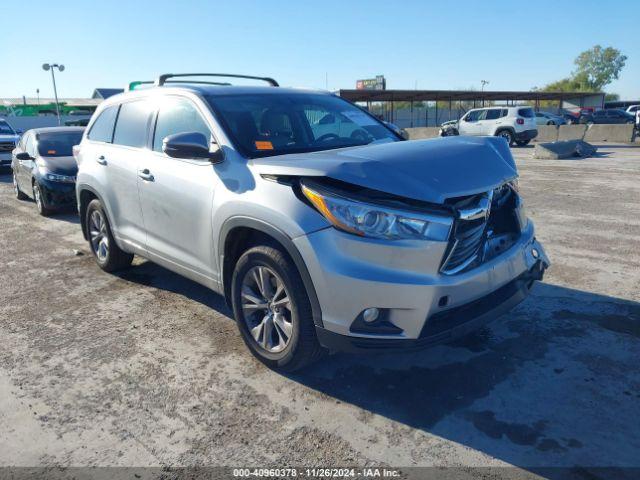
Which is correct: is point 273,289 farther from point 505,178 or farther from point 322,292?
point 505,178

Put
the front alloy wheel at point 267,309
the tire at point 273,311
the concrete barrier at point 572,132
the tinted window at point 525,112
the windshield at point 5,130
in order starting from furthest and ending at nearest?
the concrete barrier at point 572,132
the tinted window at point 525,112
the windshield at point 5,130
the front alloy wheel at point 267,309
the tire at point 273,311

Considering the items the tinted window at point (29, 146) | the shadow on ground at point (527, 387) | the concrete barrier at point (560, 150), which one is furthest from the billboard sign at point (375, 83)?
the shadow on ground at point (527, 387)

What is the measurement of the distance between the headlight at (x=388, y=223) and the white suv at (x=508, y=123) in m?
21.0

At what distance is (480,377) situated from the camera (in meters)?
3.33

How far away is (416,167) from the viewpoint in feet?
9.80

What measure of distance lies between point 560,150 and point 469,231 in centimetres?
1631

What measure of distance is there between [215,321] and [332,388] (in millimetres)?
1476

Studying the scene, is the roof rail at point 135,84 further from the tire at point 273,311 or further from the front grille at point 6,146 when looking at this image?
the front grille at point 6,146

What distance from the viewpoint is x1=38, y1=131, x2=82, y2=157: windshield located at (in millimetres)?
9766

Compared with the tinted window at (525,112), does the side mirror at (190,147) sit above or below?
below

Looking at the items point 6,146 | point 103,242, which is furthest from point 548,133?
point 103,242

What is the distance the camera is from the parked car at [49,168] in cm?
910

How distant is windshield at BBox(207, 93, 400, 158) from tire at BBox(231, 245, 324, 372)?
0.78m

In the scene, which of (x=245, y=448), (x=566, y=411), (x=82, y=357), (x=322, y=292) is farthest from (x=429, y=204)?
(x=82, y=357)
